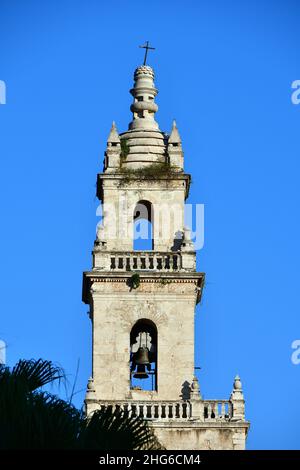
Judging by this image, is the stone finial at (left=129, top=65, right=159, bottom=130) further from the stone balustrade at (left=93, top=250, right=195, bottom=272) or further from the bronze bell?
the bronze bell

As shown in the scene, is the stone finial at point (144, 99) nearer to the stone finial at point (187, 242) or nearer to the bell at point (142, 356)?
the stone finial at point (187, 242)

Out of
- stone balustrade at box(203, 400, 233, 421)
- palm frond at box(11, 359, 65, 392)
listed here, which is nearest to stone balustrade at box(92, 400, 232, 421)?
stone balustrade at box(203, 400, 233, 421)

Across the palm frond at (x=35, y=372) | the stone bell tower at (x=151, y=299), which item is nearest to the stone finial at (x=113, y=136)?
the stone bell tower at (x=151, y=299)

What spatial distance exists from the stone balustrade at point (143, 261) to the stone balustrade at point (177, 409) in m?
3.86

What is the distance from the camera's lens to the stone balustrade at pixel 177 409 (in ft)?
163

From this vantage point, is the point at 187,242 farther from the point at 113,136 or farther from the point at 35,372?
the point at 35,372

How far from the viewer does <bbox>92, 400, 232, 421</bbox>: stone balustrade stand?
4978 centimetres

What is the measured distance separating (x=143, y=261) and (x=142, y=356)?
256 cm

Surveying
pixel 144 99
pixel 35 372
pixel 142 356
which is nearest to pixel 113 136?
pixel 144 99

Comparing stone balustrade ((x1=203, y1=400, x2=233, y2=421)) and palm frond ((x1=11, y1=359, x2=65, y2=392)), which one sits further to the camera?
stone balustrade ((x1=203, y1=400, x2=233, y2=421))

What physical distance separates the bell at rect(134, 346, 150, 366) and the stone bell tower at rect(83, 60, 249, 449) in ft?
0.09

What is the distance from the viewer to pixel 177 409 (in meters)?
50.1

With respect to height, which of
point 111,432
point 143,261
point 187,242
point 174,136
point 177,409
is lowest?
point 111,432

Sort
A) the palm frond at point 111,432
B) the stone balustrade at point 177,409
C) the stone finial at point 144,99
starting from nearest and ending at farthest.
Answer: the palm frond at point 111,432
the stone balustrade at point 177,409
the stone finial at point 144,99
